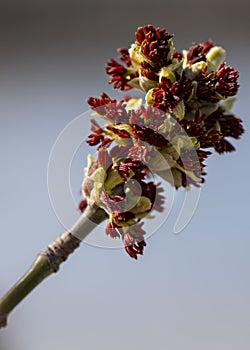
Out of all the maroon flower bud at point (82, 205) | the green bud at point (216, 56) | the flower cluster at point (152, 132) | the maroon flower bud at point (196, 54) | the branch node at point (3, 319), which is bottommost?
the branch node at point (3, 319)

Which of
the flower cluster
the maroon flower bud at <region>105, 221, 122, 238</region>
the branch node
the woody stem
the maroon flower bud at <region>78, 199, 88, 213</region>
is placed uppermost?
the flower cluster

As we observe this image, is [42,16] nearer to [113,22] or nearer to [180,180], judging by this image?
[113,22]

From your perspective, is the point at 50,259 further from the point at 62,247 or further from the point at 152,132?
the point at 152,132

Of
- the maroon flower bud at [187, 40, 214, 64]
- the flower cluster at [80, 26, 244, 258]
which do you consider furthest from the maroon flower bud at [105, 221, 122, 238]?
the maroon flower bud at [187, 40, 214, 64]

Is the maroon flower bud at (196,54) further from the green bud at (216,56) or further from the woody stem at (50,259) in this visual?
the woody stem at (50,259)

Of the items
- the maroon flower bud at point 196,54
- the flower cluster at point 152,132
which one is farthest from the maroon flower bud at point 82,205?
the maroon flower bud at point 196,54

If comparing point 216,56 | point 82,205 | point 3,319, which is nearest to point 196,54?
point 216,56

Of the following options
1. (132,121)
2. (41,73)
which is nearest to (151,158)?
(132,121)

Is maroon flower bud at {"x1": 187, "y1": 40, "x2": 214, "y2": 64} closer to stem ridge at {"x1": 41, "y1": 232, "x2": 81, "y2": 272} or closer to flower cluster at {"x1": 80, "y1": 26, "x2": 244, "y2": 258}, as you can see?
flower cluster at {"x1": 80, "y1": 26, "x2": 244, "y2": 258}
